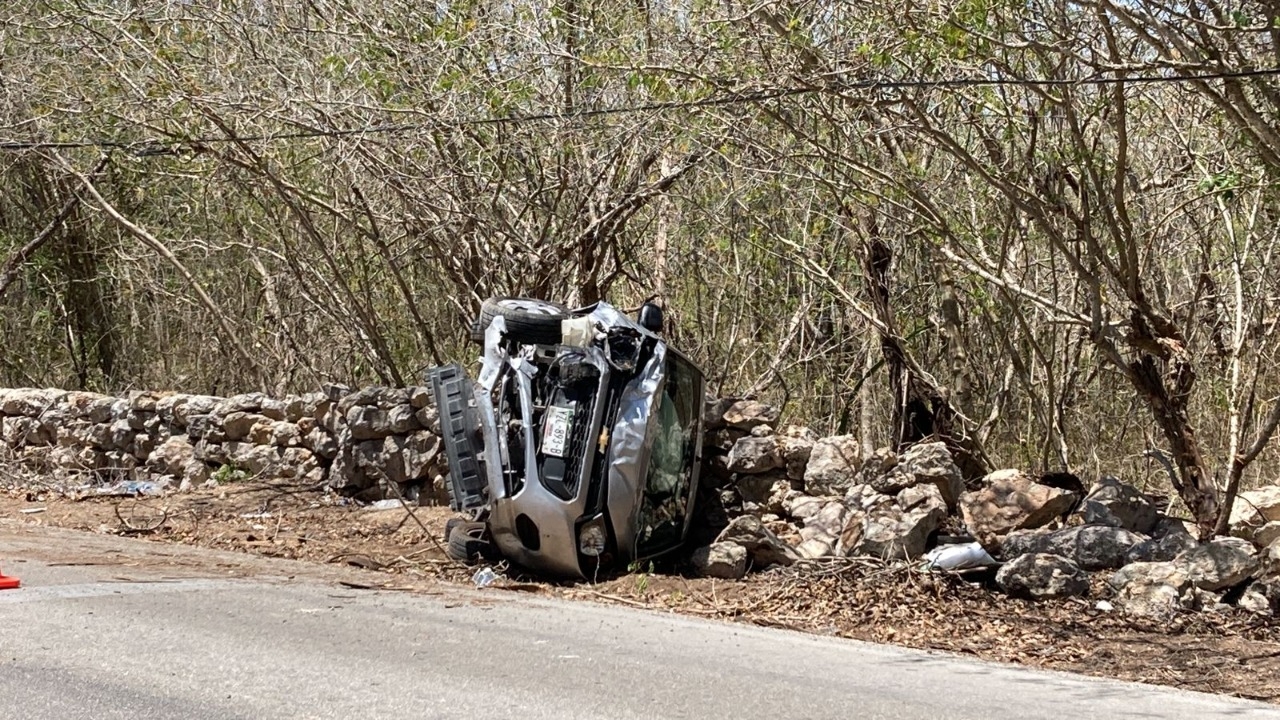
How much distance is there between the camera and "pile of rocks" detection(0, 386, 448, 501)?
1423 cm

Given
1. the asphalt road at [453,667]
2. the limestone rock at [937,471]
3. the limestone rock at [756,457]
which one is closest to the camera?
the asphalt road at [453,667]

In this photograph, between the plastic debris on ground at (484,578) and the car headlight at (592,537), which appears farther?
the plastic debris on ground at (484,578)

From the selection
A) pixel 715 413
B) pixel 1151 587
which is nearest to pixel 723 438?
pixel 715 413

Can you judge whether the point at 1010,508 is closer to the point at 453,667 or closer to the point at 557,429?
the point at 557,429

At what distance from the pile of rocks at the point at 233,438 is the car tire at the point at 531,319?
289 centimetres

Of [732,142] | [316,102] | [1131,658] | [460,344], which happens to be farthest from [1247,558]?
[460,344]

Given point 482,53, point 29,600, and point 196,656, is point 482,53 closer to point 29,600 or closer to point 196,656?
point 29,600

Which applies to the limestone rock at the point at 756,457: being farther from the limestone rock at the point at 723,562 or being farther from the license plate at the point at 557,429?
the license plate at the point at 557,429

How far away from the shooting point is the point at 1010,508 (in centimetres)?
1091

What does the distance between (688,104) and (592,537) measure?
349 cm

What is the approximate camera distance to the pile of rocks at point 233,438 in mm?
14227

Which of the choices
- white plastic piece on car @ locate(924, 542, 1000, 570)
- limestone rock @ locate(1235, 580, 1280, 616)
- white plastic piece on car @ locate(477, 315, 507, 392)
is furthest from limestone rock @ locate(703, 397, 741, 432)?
limestone rock @ locate(1235, 580, 1280, 616)

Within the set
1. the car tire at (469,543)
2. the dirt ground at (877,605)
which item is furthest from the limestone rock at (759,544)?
the car tire at (469,543)

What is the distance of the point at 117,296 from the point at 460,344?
1066 cm
